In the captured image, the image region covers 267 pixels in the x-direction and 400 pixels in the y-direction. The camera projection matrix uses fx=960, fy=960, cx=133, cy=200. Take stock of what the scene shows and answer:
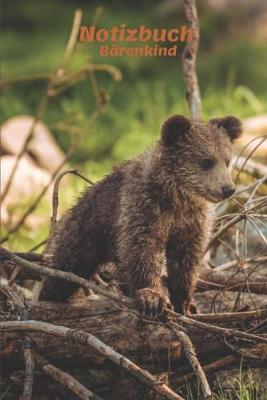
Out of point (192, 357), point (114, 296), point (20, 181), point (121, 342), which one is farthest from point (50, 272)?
point (20, 181)

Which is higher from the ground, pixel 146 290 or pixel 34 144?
pixel 34 144

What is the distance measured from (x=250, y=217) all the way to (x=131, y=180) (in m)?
0.63

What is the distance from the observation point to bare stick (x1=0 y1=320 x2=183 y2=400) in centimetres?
394

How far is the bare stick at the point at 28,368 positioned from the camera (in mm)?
4191

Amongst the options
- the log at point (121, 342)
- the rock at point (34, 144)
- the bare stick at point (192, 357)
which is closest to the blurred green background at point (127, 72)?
the rock at point (34, 144)

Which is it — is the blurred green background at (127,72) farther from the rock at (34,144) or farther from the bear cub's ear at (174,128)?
the bear cub's ear at (174,128)

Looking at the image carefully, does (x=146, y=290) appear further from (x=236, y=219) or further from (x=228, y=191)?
(x=236, y=219)

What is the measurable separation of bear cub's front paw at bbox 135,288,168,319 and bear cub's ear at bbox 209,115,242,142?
97 cm

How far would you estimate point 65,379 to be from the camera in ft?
14.0

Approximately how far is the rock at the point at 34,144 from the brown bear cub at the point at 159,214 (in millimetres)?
4587

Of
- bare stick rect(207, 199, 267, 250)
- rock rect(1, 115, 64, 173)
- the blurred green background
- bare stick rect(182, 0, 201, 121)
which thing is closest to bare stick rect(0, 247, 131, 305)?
bare stick rect(207, 199, 267, 250)

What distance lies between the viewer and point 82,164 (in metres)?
9.49

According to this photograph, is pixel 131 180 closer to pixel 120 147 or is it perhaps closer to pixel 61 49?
pixel 120 147

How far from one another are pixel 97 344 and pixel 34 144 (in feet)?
18.4
